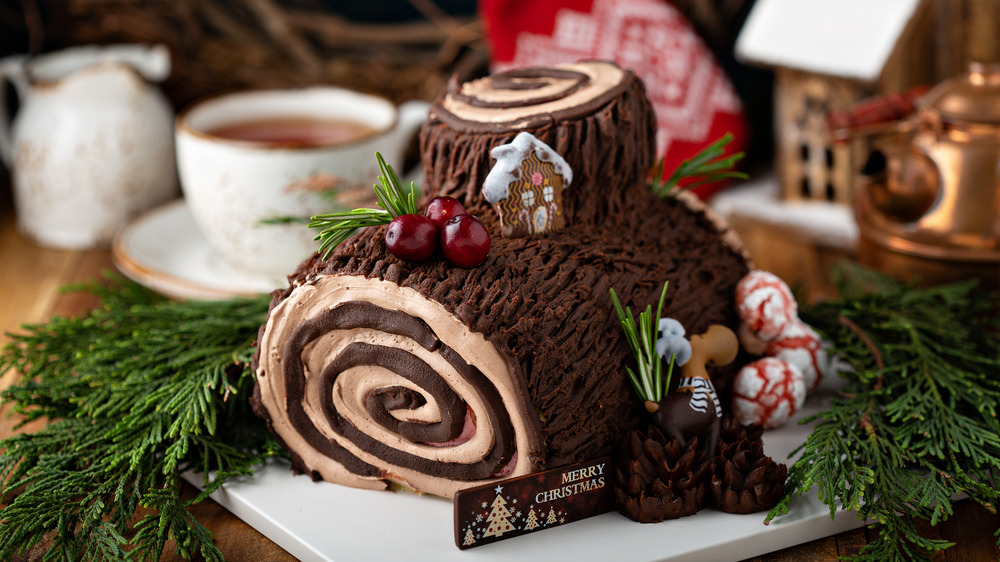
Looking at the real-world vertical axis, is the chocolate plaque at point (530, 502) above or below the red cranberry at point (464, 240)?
below

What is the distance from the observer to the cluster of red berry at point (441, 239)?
87 centimetres

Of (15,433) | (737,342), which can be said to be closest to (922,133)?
(737,342)

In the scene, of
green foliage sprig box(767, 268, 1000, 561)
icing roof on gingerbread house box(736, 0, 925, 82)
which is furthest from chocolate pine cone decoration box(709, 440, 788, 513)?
icing roof on gingerbread house box(736, 0, 925, 82)

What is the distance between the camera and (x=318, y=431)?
0.98 meters

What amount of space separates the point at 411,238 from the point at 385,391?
6.0 inches

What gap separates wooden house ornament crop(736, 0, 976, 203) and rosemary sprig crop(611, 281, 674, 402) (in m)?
0.66

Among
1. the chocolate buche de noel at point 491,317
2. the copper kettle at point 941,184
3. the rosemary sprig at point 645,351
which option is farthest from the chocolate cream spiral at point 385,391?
the copper kettle at point 941,184

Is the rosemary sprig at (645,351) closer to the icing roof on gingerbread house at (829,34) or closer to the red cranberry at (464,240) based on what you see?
the red cranberry at (464,240)

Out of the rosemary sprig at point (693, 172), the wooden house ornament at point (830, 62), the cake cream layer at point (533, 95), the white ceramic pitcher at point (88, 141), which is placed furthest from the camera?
the white ceramic pitcher at point (88, 141)

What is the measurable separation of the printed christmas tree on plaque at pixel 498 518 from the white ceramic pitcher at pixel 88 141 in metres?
1.09

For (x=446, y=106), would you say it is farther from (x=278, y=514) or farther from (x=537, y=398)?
(x=278, y=514)

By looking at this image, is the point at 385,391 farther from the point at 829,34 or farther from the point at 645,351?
the point at 829,34

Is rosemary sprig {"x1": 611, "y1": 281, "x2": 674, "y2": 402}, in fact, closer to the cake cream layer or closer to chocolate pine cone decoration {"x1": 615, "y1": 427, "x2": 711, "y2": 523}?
chocolate pine cone decoration {"x1": 615, "y1": 427, "x2": 711, "y2": 523}

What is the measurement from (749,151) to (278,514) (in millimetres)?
1249
